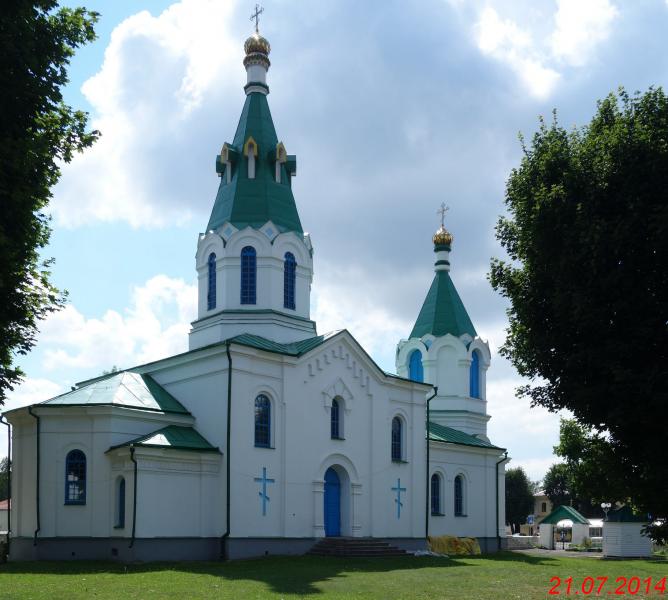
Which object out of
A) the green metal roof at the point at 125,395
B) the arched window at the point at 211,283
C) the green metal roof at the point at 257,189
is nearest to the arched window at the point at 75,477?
the green metal roof at the point at 125,395

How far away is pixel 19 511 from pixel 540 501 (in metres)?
82.7

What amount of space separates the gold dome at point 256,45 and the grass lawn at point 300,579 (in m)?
19.3

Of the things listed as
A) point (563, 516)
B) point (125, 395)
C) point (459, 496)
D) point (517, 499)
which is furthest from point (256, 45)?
point (517, 499)

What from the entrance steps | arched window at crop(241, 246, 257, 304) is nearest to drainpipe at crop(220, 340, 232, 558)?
the entrance steps

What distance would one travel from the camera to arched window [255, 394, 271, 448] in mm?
25734

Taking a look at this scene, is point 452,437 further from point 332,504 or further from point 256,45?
point 256,45

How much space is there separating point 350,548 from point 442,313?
1656cm

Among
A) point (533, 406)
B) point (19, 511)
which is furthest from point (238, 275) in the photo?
point (533, 406)

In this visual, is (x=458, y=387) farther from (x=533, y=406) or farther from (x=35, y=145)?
(x=35, y=145)

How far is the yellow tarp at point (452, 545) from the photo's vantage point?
1261 inches

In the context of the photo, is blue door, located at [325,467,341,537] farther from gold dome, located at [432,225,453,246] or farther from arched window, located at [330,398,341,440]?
Answer: gold dome, located at [432,225,453,246]

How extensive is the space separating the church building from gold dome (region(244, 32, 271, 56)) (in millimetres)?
56

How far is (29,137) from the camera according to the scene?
14516 millimetres

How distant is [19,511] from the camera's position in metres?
25.2
